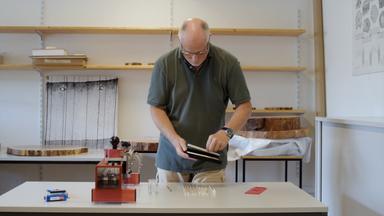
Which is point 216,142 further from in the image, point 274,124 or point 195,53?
point 274,124

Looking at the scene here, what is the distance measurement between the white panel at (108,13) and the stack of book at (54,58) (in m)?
0.36

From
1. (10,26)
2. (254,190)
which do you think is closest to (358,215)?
(254,190)

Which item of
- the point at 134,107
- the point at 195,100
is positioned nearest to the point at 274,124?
the point at 134,107

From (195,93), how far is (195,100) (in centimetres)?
3

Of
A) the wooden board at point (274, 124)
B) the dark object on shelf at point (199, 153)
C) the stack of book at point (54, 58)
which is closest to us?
the dark object on shelf at point (199, 153)

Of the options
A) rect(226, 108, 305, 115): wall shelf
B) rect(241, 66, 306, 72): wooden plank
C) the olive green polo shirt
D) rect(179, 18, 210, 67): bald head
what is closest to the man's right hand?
the olive green polo shirt

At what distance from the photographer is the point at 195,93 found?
178 cm

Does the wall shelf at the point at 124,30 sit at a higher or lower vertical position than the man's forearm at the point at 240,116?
higher

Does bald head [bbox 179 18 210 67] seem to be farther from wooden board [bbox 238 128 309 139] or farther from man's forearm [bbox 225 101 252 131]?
wooden board [bbox 238 128 309 139]

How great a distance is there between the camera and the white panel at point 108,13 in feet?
11.5

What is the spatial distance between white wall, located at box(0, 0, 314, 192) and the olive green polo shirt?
1.76m

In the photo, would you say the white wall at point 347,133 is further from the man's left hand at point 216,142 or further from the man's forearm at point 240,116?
the man's left hand at point 216,142

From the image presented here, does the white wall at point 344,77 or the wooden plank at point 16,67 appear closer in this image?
the white wall at point 344,77

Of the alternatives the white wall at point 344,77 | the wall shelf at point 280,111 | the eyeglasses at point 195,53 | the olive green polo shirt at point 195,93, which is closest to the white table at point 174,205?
the olive green polo shirt at point 195,93
